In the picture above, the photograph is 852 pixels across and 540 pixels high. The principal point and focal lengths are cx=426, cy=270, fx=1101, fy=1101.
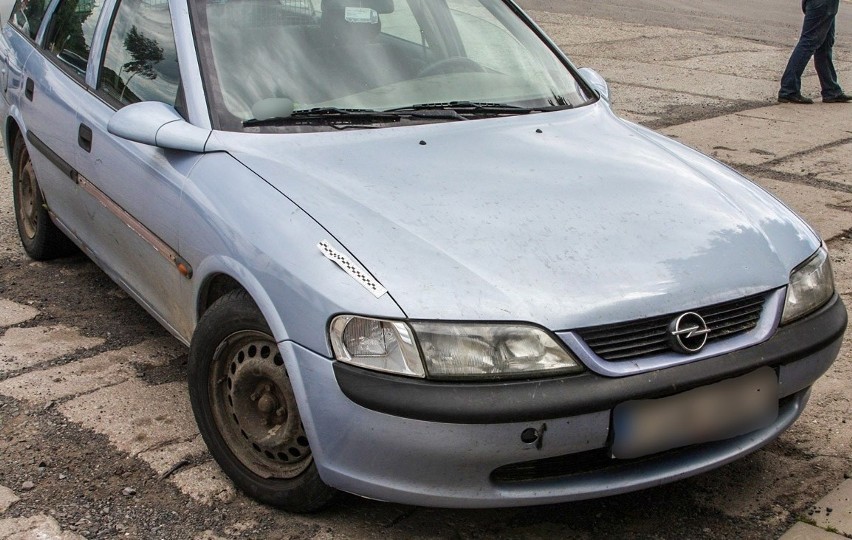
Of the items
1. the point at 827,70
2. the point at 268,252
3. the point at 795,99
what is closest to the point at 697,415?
the point at 268,252

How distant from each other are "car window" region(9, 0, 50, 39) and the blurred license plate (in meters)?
3.74

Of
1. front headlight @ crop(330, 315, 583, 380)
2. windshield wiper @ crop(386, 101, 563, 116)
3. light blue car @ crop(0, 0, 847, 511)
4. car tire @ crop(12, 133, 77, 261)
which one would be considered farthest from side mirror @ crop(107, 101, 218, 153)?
car tire @ crop(12, 133, 77, 261)

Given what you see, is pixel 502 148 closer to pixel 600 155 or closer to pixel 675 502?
pixel 600 155

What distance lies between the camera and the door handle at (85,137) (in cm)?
430

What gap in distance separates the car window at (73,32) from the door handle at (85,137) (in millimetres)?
318

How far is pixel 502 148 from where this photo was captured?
372 cm

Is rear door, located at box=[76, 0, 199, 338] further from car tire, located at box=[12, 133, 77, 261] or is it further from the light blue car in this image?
car tire, located at box=[12, 133, 77, 261]

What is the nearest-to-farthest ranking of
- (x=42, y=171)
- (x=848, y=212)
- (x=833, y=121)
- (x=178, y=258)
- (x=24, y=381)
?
(x=178, y=258) → (x=24, y=381) → (x=42, y=171) → (x=848, y=212) → (x=833, y=121)

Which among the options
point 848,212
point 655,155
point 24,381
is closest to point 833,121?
point 848,212

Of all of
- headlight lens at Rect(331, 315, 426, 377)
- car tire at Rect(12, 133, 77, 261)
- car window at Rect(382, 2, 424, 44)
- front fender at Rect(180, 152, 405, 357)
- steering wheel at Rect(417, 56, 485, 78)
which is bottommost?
car tire at Rect(12, 133, 77, 261)

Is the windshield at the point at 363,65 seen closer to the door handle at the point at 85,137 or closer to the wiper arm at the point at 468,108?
the wiper arm at the point at 468,108

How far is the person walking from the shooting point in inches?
398

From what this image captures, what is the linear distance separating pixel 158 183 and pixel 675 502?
6.56 feet

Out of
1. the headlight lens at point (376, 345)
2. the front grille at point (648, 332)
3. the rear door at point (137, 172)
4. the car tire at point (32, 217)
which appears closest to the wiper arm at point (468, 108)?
the rear door at point (137, 172)
